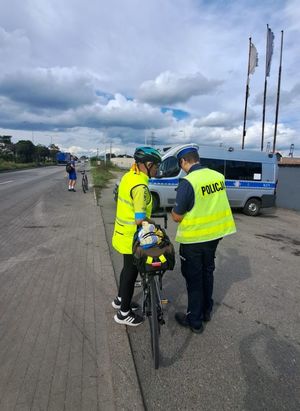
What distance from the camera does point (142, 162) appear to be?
9.55 ft

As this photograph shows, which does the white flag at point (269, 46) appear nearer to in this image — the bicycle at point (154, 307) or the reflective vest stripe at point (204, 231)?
the reflective vest stripe at point (204, 231)

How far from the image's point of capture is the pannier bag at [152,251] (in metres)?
2.64

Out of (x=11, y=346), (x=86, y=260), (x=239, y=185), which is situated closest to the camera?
(x=11, y=346)

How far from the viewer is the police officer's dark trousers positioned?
10.0ft

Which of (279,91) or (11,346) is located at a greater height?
(279,91)

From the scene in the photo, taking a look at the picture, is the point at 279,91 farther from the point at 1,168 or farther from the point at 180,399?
the point at 1,168

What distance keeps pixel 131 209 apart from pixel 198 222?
70 cm

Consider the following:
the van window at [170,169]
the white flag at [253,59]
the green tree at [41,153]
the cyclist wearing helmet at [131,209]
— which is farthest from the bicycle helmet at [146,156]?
the green tree at [41,153]

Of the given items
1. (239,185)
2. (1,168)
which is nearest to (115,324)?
(239,185)

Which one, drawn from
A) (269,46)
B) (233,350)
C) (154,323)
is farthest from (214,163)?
(269,46)

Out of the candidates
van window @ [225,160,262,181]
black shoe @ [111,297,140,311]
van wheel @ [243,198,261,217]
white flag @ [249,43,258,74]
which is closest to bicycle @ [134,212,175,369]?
black shoe @ [111,297,140,311]

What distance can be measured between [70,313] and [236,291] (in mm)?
2393

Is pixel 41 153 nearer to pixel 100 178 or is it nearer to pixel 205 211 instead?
pixel 100 178

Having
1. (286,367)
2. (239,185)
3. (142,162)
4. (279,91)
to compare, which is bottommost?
(286,367)
